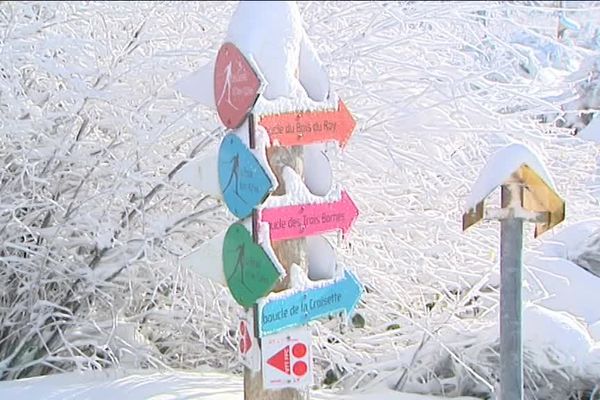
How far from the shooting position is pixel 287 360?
11.6 feet

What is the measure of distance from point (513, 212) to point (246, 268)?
1.00m

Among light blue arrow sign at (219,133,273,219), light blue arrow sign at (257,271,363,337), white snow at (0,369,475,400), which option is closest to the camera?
light blue arrow sign at (219,133,273,219)

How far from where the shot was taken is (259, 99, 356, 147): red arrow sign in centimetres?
340

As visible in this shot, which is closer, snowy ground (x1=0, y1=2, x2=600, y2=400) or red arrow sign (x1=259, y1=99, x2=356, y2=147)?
red arrow sign (x1=259, y1=99, x2=356, y2=147)

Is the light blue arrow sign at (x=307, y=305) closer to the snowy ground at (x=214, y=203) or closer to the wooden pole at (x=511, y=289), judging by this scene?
the wooden pole at (x=511, y=289)

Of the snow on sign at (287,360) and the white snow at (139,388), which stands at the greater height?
the snow on sign at (287,360)

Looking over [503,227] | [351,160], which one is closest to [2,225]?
[351,160]

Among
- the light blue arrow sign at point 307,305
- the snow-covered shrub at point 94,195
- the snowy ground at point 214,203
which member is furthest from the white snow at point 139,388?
the light blue arrow sign at point 307,305

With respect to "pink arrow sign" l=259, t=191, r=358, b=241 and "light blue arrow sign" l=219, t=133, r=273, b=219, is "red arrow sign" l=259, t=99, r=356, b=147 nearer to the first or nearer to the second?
"light blue arrow sign" l=219, t=133, r=273, b=219

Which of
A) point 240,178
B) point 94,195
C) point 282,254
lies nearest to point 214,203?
point 94,195

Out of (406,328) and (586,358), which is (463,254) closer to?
(406,328)

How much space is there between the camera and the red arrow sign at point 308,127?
3.40 metres

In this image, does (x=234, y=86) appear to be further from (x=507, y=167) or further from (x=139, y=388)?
(x=139, y=388)

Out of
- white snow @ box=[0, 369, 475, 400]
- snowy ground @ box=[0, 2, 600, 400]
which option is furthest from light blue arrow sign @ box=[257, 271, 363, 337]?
snowy ground @ box=[0, 2, 600, 400]
